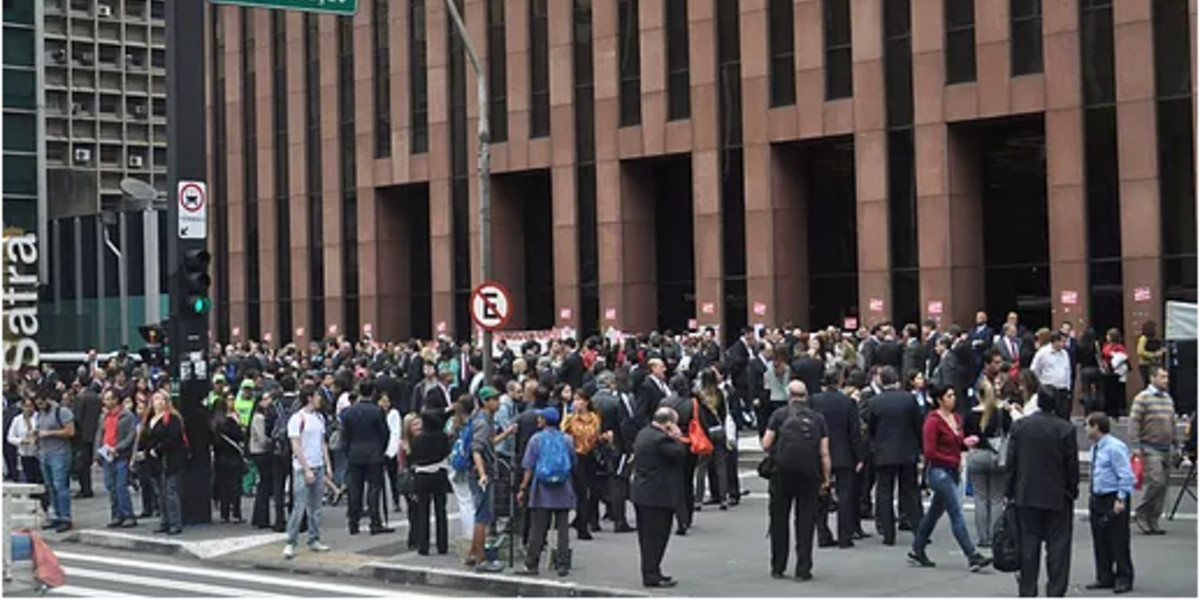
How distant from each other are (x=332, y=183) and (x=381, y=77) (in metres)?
3.80

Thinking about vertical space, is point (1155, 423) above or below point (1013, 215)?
below

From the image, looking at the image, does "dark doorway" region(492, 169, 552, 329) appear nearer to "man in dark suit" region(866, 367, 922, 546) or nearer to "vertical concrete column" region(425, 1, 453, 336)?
"vertical concrete column" region(425, 1, 453, 336)

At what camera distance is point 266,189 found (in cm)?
5412

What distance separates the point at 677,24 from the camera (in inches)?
1635

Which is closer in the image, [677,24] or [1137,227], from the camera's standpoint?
[1137,227]

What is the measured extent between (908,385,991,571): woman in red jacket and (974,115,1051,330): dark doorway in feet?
70.8

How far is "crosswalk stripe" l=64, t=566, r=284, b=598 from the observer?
623 inches

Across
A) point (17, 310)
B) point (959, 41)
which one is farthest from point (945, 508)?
point (959, 41)

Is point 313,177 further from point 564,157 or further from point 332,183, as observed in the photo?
point 564,157

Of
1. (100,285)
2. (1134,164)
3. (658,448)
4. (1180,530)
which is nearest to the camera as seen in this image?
(658,448)

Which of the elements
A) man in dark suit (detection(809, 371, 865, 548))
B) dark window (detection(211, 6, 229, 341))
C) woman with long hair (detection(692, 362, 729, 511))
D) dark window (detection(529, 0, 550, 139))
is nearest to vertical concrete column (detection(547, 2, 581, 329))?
dark window (detection(529, 0, 550, 139))

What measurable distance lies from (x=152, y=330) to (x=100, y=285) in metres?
37.0

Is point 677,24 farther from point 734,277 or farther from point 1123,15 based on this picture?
point 1123,15

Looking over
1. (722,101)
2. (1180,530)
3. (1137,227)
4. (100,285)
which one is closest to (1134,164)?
(1137,227)
